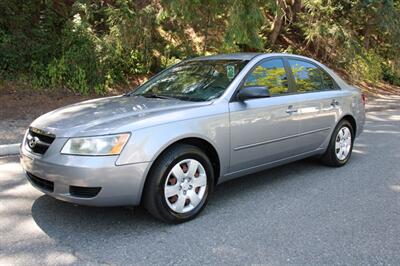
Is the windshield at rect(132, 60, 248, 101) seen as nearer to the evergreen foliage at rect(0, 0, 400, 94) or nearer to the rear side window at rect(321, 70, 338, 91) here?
the rear side window at rect(321, 70, 338, 91)

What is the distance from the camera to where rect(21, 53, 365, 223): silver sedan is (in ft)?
12.7

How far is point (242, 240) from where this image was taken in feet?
12.9

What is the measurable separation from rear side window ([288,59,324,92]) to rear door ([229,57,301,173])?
0.73 feet

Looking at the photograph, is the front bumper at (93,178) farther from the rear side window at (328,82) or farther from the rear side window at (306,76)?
the rear side window at (328,82)

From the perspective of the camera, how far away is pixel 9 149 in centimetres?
686

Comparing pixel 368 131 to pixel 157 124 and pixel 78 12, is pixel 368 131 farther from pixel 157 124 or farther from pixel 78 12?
pixel 78 12

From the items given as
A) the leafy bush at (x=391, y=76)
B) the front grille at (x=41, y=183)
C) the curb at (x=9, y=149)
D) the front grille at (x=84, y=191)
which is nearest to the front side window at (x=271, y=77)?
the front grille at (x=84, y=191)

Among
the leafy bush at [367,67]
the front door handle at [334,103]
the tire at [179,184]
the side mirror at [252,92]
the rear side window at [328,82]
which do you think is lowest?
the leafy bush at [367,67]

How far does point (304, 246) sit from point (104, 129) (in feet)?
6.44

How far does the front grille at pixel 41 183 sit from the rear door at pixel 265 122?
1.80 meters

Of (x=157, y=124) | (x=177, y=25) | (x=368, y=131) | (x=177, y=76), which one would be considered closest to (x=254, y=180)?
(x=177, y=76)

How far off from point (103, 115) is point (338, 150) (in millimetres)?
3563

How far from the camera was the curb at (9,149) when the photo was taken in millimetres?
6805

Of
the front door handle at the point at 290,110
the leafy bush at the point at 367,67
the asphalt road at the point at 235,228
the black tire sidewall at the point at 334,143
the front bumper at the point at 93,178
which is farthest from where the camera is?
the leafy bush at the point at 367,67
